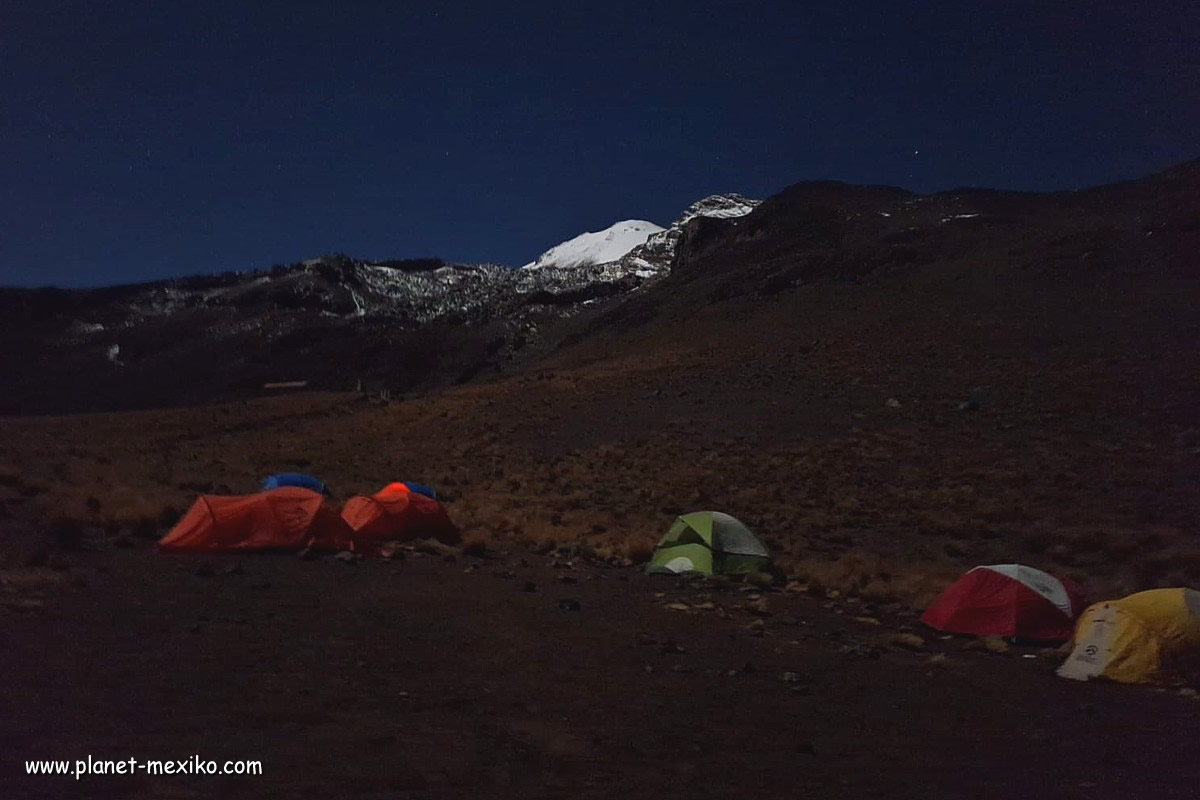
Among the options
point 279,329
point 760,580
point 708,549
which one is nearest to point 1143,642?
point 760,580

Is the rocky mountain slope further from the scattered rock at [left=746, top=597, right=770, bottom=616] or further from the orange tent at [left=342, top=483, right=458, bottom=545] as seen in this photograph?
the scattered rock at [left=746, top=597, right=770, bottom=616]

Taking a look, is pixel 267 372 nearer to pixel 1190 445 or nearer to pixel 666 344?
pixel 666 344

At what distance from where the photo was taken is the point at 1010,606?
10914 mm

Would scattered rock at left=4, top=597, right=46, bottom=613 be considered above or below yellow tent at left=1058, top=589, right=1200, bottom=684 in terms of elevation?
above

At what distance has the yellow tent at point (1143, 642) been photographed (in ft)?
28.9

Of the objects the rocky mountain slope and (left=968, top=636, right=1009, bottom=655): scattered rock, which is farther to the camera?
the rocky mountain slope

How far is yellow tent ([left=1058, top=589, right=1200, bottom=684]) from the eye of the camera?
28.9 feet

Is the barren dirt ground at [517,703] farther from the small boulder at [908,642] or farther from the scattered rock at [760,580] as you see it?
the scattered rock at [760,580]

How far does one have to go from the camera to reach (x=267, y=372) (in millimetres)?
98250

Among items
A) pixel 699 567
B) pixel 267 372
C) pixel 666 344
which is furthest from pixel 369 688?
pixel 267 372

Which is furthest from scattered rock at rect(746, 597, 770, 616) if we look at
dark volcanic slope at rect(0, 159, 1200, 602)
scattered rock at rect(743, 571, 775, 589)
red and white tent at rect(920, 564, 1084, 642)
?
dark volcanic slope at rect(0, 159, 1200, 602)

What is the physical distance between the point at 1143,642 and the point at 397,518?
468 inches

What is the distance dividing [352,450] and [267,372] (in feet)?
236

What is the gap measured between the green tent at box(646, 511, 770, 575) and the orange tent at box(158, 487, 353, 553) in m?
5.70
